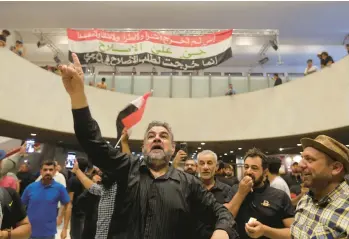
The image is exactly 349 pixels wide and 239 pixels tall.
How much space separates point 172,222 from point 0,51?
29.3 ft

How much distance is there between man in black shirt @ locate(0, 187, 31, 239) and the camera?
2066 millimetres

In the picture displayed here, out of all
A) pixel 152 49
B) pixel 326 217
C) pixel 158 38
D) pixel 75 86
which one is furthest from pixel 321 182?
pixel 158 38

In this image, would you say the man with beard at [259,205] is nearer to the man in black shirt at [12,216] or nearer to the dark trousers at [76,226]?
the man in black shirt at [12,216]

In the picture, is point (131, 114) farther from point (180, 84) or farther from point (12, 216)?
point (180, 84)

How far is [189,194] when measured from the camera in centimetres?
159

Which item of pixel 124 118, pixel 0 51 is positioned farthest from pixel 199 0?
pixel 124 118

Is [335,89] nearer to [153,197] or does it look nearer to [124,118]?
[124,118]

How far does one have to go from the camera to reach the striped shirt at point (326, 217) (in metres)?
1.62

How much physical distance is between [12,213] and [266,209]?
73.3 inches

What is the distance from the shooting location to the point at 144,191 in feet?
4.99

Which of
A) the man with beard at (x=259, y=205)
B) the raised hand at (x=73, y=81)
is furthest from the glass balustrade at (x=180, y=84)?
the raised hand at (x=73, y=81)

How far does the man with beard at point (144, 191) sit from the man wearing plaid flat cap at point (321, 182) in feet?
1.93

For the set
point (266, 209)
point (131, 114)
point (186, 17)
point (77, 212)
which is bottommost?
point (77, 212)

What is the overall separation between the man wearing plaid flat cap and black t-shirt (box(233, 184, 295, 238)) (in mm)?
490
